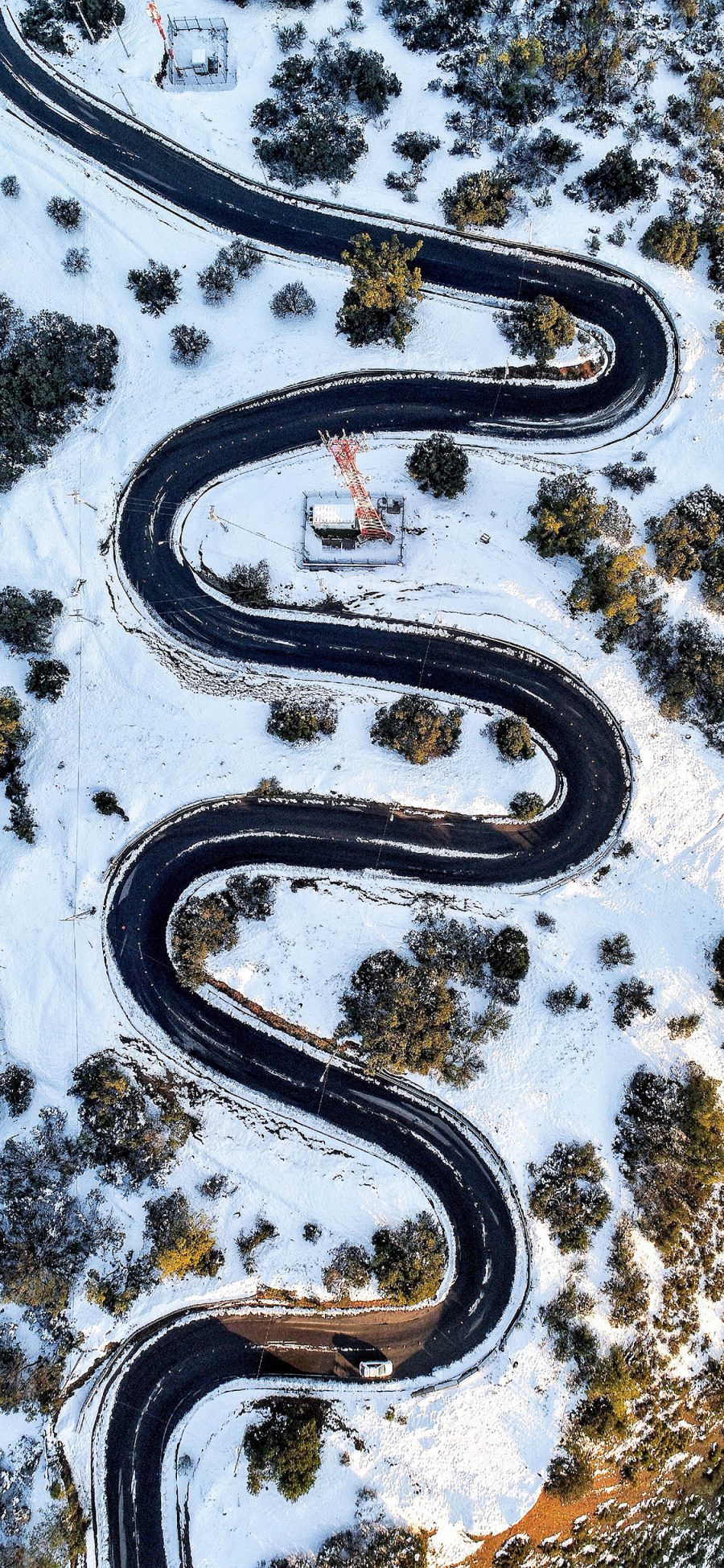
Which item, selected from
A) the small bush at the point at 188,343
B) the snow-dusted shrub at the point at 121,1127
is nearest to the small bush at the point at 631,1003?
the snow-dusted shrub at the point at 121,1127

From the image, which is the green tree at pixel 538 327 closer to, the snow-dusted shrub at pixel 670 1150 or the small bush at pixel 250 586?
the small bush at pixel 250 586

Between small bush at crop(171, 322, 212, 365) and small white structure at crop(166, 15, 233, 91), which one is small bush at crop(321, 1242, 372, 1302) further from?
small white structure at crop(166, 15, 233, 91)

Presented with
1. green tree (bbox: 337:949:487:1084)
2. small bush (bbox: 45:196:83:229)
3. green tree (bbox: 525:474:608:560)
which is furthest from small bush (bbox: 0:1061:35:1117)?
small bush (bbox: 45:196:83:229)

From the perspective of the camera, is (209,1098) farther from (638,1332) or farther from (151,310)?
(151,310)

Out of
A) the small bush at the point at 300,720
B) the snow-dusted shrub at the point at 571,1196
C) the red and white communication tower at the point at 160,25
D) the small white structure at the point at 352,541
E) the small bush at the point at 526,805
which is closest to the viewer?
the snow-dusted shrub at the point at 571,1196

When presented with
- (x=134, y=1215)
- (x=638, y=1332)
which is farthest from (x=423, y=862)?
(x=638, y=1332)
